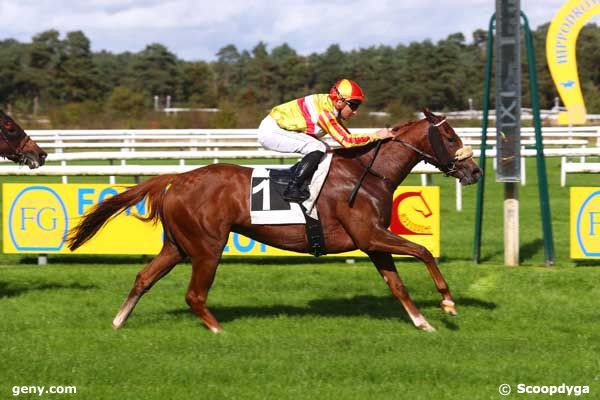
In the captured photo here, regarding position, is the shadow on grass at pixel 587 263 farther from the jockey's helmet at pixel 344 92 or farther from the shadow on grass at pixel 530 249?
the jockey's helmet at pixel 344 92

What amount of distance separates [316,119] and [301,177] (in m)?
0.47

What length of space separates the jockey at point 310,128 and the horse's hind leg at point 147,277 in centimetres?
104

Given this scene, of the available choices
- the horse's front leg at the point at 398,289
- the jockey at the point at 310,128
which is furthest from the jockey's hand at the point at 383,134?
the horse's front leg at the point at 398,289

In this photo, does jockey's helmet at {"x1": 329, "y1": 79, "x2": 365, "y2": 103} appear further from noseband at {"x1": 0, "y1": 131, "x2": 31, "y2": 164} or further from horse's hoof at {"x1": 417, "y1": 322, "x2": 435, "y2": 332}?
noseband at {"x1": 0, "y1": 131, "x2": 31, "y2": 164}

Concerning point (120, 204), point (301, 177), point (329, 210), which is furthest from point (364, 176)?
point (120, 204)

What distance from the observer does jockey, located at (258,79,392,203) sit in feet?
24.0

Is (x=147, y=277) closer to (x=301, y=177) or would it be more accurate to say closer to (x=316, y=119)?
(x=301, y=177)

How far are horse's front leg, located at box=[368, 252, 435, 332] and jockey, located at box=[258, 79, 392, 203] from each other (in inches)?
31.1

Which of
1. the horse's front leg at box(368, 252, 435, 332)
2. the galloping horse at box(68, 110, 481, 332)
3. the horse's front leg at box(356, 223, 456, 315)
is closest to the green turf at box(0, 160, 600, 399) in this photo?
the horse's front leg at box(368, 252, 435, 332)

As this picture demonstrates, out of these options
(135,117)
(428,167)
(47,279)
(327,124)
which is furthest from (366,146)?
(135,117)

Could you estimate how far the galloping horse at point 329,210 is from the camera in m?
7.36

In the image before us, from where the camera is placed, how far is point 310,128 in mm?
7449

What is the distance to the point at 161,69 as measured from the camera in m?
67.2

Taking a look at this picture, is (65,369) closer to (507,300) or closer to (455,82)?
(507,300)
